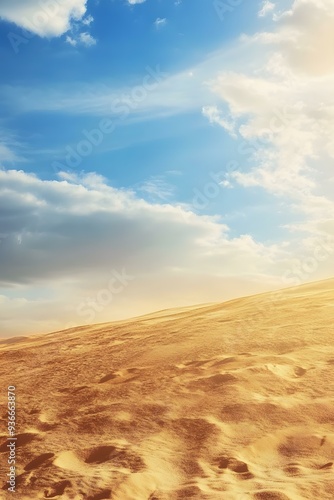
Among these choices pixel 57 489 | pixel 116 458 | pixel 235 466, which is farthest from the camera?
pixel 116 458

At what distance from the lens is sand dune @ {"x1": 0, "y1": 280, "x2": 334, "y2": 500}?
4945mm

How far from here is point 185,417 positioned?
6.33 meters

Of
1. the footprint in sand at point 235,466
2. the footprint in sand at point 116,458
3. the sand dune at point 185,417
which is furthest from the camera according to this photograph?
the footprint in sand at point 116,458

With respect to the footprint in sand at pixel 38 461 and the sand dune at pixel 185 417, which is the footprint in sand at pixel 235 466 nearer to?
the sand dune at pixel 185 417

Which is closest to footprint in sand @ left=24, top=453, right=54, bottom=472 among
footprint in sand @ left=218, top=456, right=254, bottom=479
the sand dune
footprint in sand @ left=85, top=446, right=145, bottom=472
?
the sand dune

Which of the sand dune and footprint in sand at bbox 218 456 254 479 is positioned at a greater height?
the sand dune

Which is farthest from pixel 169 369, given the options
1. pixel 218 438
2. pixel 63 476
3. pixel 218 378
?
pixel 63 476

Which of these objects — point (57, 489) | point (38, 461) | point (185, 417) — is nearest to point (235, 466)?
point (185, 417)

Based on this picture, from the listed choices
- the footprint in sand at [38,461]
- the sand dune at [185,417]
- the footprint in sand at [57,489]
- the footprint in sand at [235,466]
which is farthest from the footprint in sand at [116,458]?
the footprint in sand at [235,466]

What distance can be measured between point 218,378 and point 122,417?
1.60m

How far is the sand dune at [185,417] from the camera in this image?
195 inches

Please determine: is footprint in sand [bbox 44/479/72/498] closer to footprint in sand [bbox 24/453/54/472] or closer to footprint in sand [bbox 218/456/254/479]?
footprint in sand [bbox 24/453/54/472]

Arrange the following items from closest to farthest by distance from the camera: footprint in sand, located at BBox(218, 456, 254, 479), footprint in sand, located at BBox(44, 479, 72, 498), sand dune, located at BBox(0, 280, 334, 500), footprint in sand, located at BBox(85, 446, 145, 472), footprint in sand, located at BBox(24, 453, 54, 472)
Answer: footprint in sand, located at BBox(44, 479, 72, 498), sand dune, located at BBox(0, 280, 334, 500), footprint in sand, located at BBox(218, 456, 254, 479), footprint in sand, located at BBox(85, 446, 145, 472), footprint in sand, located at BBox(24, 453, 54, 472)

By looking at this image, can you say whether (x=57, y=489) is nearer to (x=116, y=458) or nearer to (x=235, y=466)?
(x=116, y=458)
